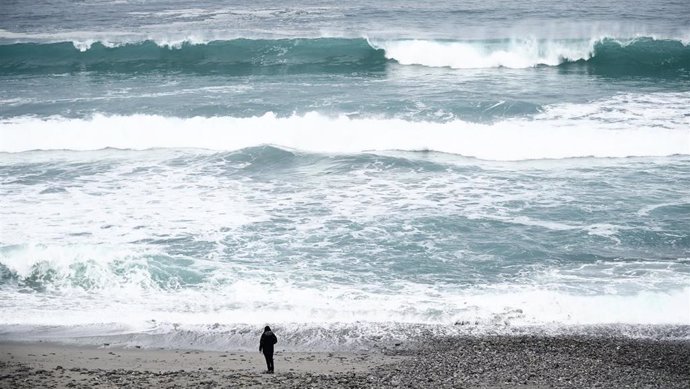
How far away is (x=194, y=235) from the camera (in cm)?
1677

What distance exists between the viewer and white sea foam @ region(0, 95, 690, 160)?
2205 centimetres

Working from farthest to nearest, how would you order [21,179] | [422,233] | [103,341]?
[21,179]
[422,233]
[103,341]

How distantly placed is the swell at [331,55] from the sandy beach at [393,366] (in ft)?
67.8

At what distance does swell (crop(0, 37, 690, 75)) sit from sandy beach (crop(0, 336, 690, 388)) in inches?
814

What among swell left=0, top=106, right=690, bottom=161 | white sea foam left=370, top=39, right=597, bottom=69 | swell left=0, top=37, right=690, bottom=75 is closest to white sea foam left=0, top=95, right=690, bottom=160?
swell left=0, top=106, right=690, bottom=161

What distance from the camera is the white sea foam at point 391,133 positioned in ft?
72.3

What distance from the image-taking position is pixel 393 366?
11.1m

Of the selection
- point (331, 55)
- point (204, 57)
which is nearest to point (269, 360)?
point (331, 55)

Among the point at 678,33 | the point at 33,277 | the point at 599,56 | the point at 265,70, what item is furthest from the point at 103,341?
the point at 678,33

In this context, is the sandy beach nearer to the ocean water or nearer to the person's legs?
the person's legs

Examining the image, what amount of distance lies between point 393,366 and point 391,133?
13435 mm

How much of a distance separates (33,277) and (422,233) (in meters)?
7.57

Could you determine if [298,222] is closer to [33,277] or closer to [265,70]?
[33,277]

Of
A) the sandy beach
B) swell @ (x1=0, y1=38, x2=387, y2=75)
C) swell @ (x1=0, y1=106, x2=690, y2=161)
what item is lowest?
the sandy beach
